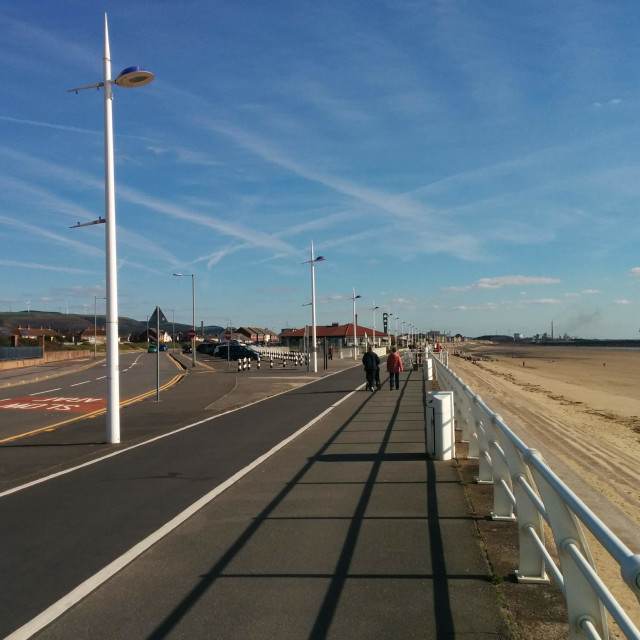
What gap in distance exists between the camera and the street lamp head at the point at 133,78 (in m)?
11.4

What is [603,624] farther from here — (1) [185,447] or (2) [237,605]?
(1) [185,447]

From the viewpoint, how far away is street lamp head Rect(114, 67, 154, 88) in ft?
37.3

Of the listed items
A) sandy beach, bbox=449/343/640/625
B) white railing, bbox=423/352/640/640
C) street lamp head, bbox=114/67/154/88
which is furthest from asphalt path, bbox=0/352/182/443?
white railing, bbox=423/352/640/640

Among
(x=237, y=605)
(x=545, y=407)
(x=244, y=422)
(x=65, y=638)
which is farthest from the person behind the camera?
(x=545, y=407)

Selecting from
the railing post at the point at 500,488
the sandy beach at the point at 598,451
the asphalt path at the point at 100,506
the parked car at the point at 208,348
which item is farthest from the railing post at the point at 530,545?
the parked car at the point at 208,348

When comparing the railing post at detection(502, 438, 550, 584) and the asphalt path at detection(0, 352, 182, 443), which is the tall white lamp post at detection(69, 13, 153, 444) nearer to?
the asphalt path at detection(0, 352, 182, 443)

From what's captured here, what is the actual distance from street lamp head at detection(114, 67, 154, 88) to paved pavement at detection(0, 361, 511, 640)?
644 cm

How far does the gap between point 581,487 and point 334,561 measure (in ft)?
17.7

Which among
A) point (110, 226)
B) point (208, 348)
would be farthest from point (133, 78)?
point (208, 348)

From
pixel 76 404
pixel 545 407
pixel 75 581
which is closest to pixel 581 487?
pixel 75 581

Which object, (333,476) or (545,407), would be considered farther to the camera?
(545,407)

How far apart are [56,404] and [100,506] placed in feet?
48.7

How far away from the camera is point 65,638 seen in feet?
13.4

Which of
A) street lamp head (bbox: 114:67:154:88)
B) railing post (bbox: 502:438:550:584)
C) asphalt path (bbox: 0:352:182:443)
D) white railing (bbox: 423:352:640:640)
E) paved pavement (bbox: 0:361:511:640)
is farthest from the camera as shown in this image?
asphalt path (bbox: 0:352:182:443)
